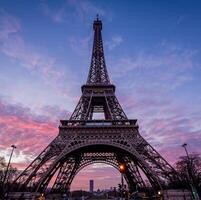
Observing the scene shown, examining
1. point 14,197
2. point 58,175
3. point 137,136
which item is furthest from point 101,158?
point 14,197

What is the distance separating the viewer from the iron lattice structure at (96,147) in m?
31.6

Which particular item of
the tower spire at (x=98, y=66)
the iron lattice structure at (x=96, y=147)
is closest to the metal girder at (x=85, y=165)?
the iron lattice structure at (x=96, y=147)

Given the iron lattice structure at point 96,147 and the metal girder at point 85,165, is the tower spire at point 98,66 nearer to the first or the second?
the iron lattice structure at point 96,147

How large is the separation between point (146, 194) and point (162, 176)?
13.7 metres

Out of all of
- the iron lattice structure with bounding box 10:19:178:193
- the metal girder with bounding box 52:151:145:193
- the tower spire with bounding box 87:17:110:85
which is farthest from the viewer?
the tower spire with bounding box 87:17:110:85

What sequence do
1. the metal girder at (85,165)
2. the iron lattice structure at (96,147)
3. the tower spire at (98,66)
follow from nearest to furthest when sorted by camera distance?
1. the iron lattice structure at (96,147)
2. the metal girder at (85,165)
3. the tower spire at (98,66)

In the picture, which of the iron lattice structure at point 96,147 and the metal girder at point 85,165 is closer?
the iron lattice structure at point 96,147

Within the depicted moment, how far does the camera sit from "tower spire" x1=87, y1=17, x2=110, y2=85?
47.3 metres

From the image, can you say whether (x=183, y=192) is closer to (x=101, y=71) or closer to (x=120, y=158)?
(x=120, y=158)

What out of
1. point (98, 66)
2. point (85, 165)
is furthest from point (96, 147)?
point (98, 66)

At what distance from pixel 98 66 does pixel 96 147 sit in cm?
1879

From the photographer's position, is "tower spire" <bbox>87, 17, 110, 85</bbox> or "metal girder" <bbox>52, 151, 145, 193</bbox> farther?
"tower spire" <bbox>87, 17, 110, 85</bbox>

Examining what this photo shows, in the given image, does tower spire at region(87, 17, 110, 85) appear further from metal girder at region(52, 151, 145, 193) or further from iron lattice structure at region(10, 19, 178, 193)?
metal girder at region(52, 151, 145, 193)

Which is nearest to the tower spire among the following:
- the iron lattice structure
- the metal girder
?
the iron lattice structure
